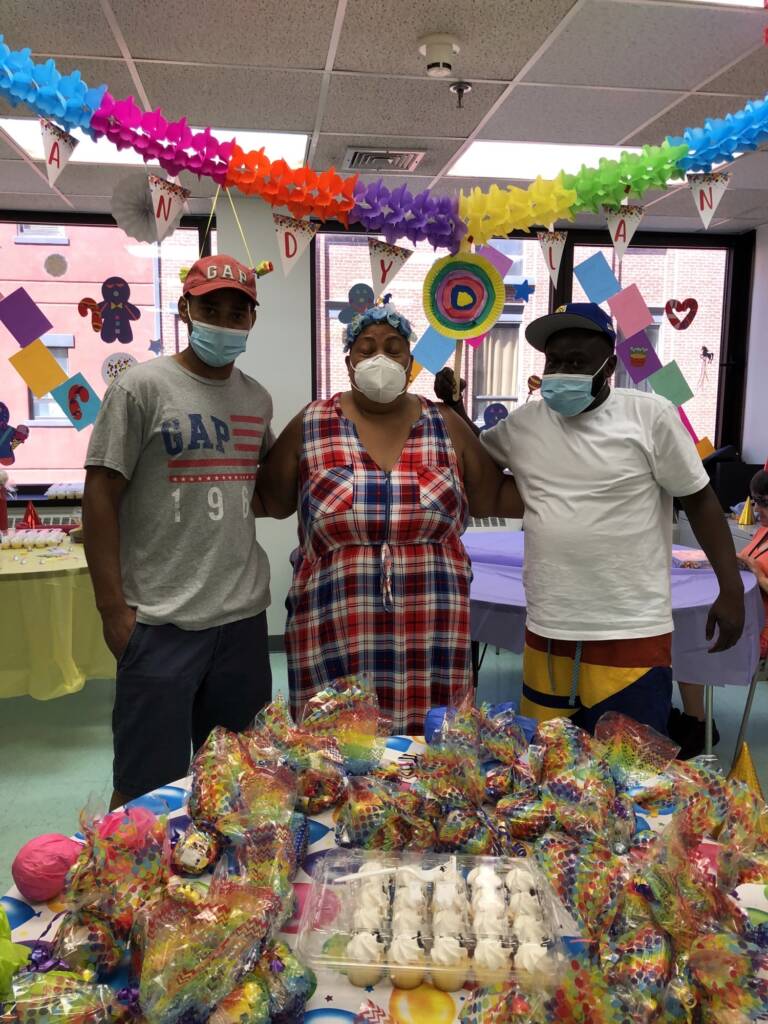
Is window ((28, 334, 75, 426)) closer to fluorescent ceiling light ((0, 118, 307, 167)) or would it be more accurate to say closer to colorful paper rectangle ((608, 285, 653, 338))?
fluorescent ceiling light ((0, 118, 307, 167))

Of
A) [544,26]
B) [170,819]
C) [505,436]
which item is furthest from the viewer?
[544,26]

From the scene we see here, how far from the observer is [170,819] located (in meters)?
1.16

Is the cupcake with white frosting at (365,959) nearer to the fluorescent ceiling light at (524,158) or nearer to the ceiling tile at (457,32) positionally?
the ceiling tile at (457,32)

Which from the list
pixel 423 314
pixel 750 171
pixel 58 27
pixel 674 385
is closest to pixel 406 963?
pixel 58 27

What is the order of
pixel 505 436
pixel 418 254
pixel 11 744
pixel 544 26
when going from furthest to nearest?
pixel 418 254, pixel 11 744, pixel 544 26, pixel 505 436

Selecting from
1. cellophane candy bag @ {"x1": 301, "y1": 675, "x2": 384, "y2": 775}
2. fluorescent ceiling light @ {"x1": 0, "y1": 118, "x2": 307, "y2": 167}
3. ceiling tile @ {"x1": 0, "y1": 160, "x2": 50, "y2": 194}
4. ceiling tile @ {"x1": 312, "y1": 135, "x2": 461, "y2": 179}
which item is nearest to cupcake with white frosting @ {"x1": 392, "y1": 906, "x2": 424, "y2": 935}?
cellophane candy bag @ {"x1": 301, "y1": 675, "x2": 384, "y2": 775}

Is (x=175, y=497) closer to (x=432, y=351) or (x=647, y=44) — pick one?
(x=432, y=351)

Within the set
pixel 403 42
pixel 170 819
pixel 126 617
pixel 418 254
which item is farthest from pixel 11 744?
pixel 418 254

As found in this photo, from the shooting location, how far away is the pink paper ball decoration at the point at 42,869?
962mm

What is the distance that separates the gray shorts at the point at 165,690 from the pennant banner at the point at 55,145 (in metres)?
1.26

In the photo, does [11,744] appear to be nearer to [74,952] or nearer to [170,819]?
[170,819]

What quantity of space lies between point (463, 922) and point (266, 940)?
0.76ft

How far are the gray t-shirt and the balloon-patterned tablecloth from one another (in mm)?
522

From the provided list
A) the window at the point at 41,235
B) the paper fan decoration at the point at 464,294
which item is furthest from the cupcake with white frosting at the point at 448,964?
the window at the point at 41,235
